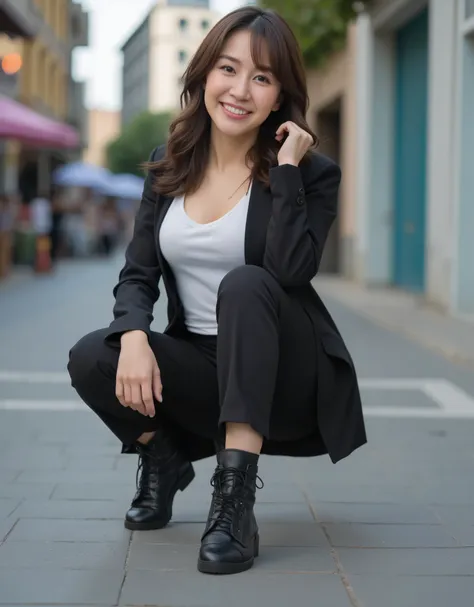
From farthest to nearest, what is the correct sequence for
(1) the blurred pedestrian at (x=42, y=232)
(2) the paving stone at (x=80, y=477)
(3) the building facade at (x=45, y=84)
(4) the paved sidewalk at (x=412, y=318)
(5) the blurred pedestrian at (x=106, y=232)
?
(5) the blurred pedestrian at (x=106, y=232), (3) the building facade at (x=45, y=84), (1) the blurred pedestrian at (x=42, y=232), (4) the paved sidewalk at (x=412, y=318), (2) the paving stone at (x=80, y=477)

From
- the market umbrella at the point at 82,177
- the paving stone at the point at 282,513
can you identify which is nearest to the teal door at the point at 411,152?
the paving stone at the point at 282,513

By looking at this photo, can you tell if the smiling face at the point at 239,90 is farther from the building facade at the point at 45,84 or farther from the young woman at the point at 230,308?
the building facade at the point at 45,84

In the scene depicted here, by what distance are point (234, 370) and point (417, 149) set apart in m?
12.6

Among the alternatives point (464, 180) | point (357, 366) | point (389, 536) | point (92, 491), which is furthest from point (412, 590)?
point (464, 180)

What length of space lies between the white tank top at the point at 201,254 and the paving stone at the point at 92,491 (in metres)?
0.90

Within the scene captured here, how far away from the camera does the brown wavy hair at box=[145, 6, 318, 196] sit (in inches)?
124

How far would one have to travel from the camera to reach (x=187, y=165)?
132 inches

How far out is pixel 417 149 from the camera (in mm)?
15133

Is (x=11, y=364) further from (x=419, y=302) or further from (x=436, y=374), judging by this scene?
(x=419, y=302)

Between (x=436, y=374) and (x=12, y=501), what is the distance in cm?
412

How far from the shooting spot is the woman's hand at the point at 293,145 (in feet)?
10.4

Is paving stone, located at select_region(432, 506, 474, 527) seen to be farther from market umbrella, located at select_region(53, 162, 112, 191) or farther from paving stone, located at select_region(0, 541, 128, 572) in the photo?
market umbrella, located at select_region(53, 162, 112, 191)

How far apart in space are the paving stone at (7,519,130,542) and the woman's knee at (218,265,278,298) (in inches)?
32.8

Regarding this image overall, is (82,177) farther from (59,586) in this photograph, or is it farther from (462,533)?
(59,586)
